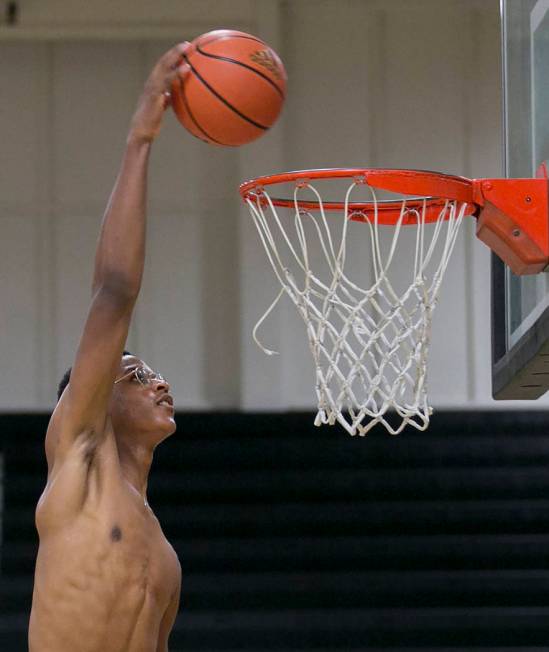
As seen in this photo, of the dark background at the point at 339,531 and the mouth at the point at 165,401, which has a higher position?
the mouth at the point at 165,401

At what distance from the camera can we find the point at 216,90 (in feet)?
8.71

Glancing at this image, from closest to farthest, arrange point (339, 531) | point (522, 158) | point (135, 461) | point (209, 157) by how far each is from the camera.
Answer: point (135, 461) < point (522, 158) < point (339, 531) < point (209, 157)

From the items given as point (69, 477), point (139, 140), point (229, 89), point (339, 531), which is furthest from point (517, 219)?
point (339, 531)

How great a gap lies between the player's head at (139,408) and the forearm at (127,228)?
0.43 m

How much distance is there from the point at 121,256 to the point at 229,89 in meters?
0.43

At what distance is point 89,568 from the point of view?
105 inches

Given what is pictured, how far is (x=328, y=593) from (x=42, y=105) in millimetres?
3845

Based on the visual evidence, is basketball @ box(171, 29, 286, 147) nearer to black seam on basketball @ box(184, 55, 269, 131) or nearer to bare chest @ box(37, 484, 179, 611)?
black seam on basketball @ box(184, 55, 269, 131)

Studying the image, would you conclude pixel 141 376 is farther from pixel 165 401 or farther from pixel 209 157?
pixel 209 157

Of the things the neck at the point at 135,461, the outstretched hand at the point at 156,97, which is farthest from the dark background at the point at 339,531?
the outstretched hand at the point at 156,97

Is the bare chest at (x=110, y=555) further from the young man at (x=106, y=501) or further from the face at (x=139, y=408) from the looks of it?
the face at (x=139, y=408)

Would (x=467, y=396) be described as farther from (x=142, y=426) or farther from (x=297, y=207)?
(x=142, y=426)

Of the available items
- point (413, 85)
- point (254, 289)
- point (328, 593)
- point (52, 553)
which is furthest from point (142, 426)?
point (413, 85)

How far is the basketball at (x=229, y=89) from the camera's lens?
2.64 metres
